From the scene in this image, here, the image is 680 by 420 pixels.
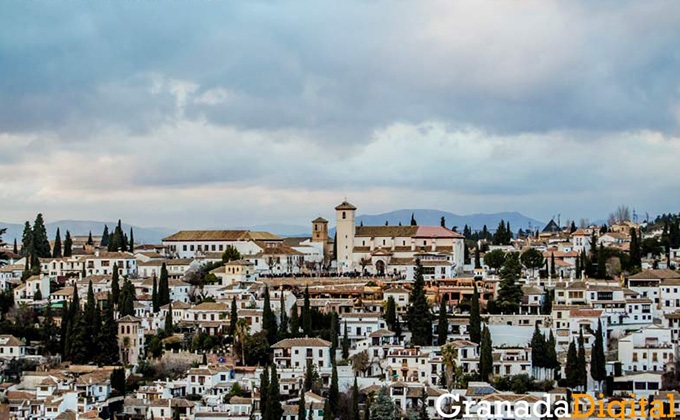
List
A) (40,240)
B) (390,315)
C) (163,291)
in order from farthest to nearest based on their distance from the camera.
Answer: (40,240) → (163,291) → (390,315)

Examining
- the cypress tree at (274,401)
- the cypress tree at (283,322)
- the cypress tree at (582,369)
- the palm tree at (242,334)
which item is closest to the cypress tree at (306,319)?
the cypress tree at (283,322)

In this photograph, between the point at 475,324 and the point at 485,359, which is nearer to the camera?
the point at 485,359

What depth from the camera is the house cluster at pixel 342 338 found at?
36812 mm

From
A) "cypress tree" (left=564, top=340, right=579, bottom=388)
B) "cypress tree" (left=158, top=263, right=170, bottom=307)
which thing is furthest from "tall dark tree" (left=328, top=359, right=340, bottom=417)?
"cypress tree" (left=158, top=263, right=170, bottom=307)

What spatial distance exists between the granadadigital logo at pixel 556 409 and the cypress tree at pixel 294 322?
25.9 feet

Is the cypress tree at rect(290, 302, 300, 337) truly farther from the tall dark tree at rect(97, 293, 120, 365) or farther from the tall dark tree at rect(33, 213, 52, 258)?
the tall dark tree at rect(33, 213, 52, 258)

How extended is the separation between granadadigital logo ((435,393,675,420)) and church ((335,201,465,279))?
1623 centimetres

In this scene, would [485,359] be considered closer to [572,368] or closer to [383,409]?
[572,368]

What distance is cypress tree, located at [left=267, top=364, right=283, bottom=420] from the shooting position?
34.8 meters

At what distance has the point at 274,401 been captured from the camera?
35.0m

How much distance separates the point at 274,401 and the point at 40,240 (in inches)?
1144

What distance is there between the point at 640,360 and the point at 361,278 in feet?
51.7

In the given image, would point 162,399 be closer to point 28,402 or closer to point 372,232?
Result: point 28,402

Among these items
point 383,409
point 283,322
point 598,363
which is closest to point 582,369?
point 598,363
